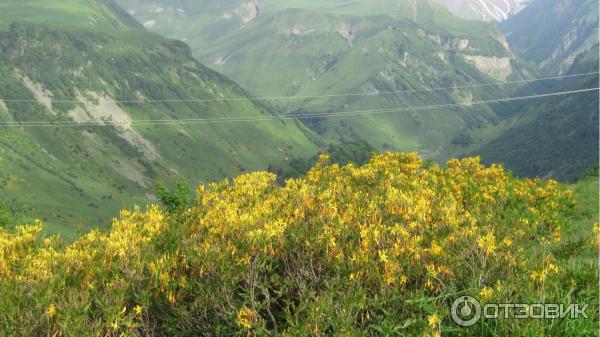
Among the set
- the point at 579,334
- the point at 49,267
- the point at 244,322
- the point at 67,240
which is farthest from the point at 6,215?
the point at 579,334

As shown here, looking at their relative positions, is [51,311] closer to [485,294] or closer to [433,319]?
[433,319]

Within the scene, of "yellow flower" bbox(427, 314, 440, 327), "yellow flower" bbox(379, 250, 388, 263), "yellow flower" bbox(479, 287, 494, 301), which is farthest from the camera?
"yellow flower" bbox(379, 250, 388, 263)

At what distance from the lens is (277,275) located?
769 cm

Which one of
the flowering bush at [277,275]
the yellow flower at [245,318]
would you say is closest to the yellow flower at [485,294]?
the flowering bush at [277,275]

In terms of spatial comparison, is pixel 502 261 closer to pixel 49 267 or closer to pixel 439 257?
pixel 439 257

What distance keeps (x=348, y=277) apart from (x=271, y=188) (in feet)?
18.1

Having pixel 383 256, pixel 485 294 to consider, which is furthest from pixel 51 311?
pixel 485 294

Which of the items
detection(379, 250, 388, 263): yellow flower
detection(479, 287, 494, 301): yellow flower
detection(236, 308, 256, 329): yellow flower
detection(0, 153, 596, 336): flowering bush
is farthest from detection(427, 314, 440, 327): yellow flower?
detection(236, 308, 256, 329): yellow flower

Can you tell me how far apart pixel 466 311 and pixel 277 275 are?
2.90m

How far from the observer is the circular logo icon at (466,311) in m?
6.84

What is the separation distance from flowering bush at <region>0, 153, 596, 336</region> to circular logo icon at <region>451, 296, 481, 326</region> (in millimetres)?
128

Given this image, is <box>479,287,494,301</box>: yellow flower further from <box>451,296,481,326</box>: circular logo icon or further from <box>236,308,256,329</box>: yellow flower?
<box>236,308,256,329</box>: yellow flower

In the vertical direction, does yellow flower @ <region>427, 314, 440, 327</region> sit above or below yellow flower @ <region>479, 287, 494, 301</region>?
below

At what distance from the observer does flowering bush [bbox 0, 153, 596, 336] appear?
22.5ft
